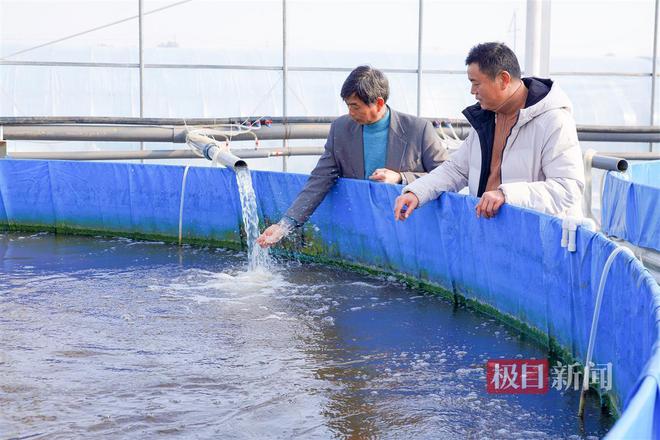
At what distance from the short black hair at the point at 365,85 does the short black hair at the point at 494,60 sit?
137 cm

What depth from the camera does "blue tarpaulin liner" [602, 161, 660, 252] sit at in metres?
6.96

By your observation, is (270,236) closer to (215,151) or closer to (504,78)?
(215,151)

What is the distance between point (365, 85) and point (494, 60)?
1522 mm

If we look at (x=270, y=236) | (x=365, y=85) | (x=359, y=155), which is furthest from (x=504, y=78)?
(x=270, y=236)

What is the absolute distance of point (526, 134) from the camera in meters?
4.88

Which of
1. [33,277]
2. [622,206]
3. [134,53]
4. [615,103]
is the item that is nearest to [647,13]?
[615,103]

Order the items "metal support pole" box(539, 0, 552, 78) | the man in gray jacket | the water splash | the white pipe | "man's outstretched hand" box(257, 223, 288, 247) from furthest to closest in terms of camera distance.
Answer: "metal support pole" box(539, 0, 552, 78)
the water splash
"man's outstretched hand" box(257, 223, 288, 247)
the man in gray jacket
the white pipe

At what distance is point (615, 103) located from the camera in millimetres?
17719

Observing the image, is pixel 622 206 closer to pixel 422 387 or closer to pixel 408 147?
pixel 408 147

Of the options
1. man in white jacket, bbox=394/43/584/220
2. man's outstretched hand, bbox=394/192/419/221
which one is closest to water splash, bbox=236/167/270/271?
man's outstretched hand, bbox=394/192/419/221

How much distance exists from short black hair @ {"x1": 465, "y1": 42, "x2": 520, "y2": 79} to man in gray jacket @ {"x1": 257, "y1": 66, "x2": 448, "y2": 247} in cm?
139

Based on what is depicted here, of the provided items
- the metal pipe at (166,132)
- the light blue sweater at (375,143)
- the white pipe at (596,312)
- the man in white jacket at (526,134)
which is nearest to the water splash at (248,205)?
the light blue sweater at (375,143)

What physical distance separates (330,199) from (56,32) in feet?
46.2

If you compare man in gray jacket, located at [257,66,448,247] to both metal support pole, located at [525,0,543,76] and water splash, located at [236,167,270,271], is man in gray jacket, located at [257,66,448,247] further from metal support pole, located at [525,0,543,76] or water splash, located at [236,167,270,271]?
metal support pole, located at [525,0,543,76]
